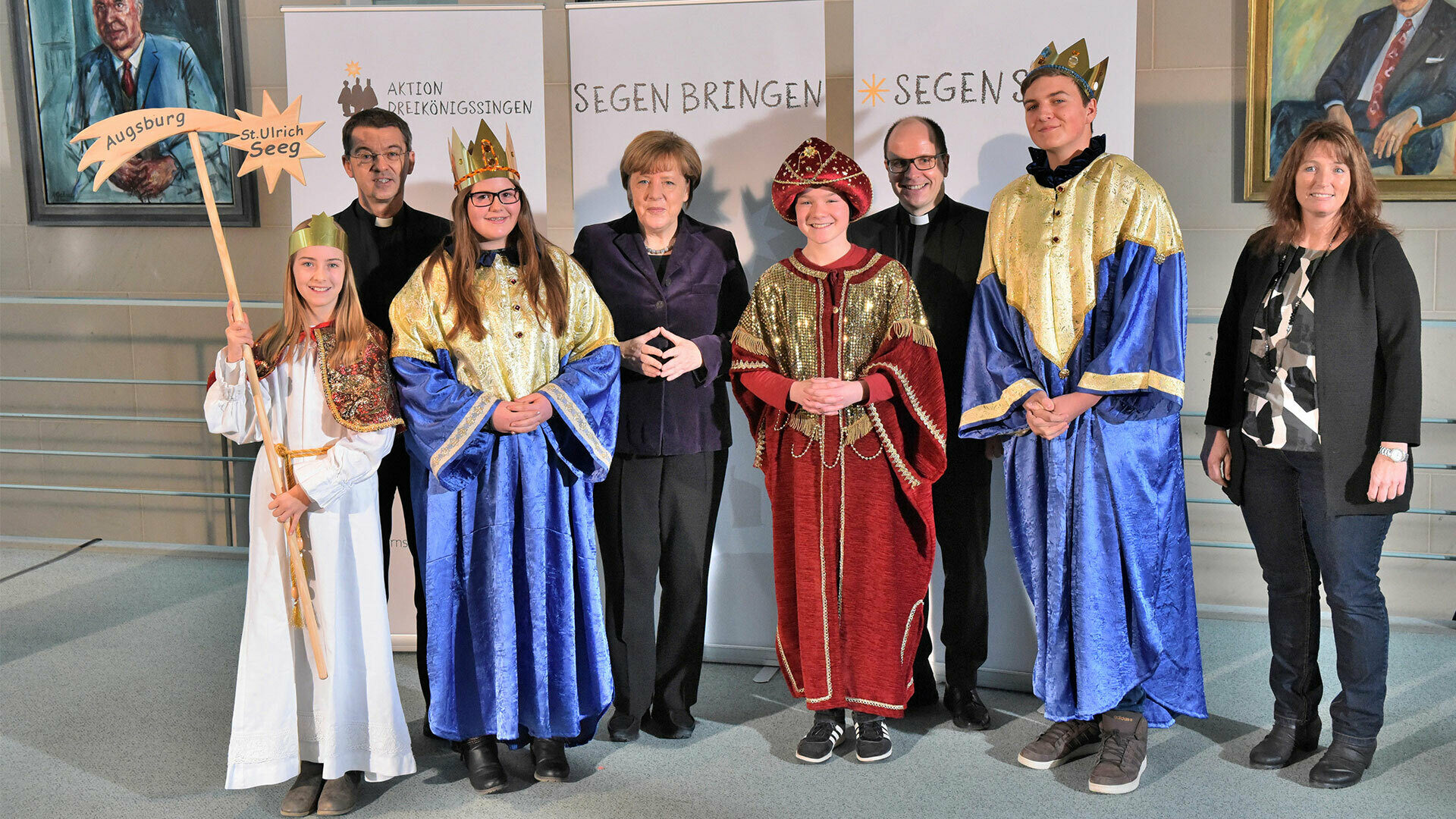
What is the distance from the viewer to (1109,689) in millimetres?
2674

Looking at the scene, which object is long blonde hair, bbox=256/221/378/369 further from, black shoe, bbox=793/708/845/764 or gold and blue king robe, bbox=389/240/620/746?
black shoe, bbox=793/708/845/764

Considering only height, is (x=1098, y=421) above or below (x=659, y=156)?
below

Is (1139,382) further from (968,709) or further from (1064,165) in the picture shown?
(968,709)

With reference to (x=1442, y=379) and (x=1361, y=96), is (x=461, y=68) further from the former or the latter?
(x=1442, y=379)

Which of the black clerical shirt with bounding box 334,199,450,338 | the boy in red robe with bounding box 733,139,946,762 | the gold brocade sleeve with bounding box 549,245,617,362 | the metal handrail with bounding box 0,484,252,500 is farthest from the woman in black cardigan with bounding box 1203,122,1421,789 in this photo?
the metal handrail with bounding box 0,484,252,500

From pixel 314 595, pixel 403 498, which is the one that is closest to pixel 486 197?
pixel 403 498

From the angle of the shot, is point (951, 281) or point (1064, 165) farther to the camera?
point (951, 281)

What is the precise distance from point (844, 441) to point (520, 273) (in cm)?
88

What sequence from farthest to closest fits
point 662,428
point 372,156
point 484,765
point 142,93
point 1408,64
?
1. point 142,93
2. point 1408,64
3. point 372,156
4. point 662,428
5. point 484,765

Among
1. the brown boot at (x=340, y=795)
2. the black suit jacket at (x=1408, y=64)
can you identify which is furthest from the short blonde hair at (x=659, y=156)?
the black suit jacket at (x=1408, y=64)

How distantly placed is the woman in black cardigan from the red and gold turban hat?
0.97 meters

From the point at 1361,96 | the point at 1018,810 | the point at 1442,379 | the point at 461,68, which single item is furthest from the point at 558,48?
the point at 1442,379

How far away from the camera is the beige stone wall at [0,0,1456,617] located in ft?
12.7

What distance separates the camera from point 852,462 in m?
2.72
